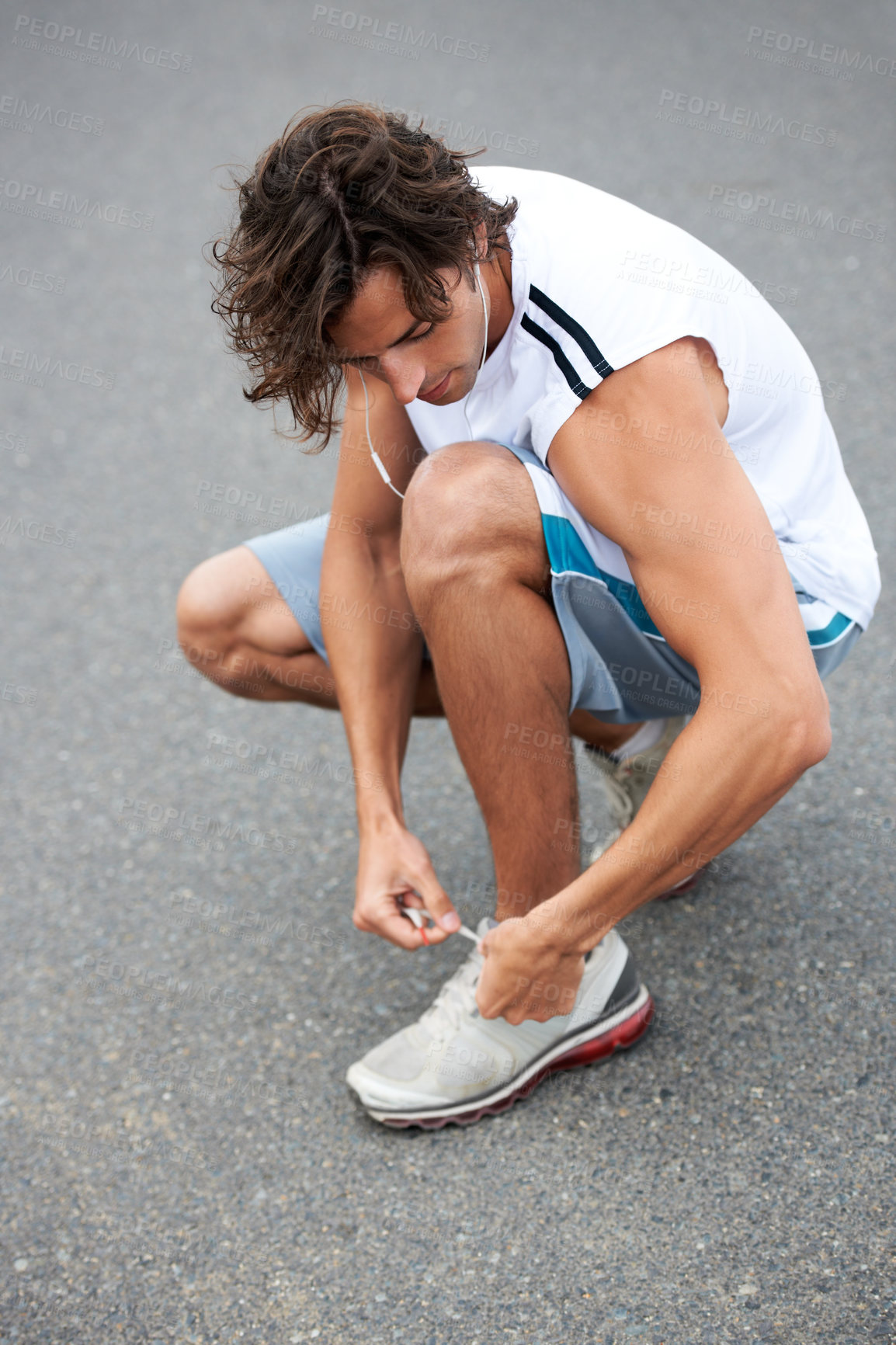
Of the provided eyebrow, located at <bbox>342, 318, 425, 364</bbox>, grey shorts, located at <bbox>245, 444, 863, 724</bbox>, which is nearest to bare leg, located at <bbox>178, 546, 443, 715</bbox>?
grey shorts, located at <bbox>245, 444, 863, 724</bbox>

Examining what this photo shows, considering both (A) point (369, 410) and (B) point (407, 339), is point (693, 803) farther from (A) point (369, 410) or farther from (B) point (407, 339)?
(A) point (369, 410)

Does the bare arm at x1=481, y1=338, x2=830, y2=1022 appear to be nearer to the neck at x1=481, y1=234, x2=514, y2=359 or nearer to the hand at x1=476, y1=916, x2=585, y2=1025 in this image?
the hand at x1=476, y1=916, x2=585, y2=1025

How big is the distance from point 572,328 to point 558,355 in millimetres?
36

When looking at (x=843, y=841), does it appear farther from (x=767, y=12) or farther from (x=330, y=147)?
(x=767, y=12)

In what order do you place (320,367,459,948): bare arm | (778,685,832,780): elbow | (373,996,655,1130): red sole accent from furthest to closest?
(320,367,459,948): bare arm < (373,996,655,1130): red sole accent < (778,685,832,780): elbow

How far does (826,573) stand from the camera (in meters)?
1.54

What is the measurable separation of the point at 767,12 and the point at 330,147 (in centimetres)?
451

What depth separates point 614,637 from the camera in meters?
1.58

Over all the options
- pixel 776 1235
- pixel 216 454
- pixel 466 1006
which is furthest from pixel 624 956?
pixel 216 454

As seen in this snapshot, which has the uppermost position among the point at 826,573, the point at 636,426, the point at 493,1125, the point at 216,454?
the point at 636,426

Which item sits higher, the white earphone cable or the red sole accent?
the white earphone cable

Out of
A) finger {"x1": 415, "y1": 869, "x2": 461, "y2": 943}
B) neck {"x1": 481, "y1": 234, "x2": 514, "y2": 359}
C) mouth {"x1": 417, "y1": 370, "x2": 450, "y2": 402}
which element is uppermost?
neck {"x1": 481, "y1": 234, "x2": 514, "y2": 359}

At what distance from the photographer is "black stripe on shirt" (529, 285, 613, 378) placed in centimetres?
131

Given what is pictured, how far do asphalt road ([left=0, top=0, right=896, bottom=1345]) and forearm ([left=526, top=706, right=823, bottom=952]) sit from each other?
0.42 metres
